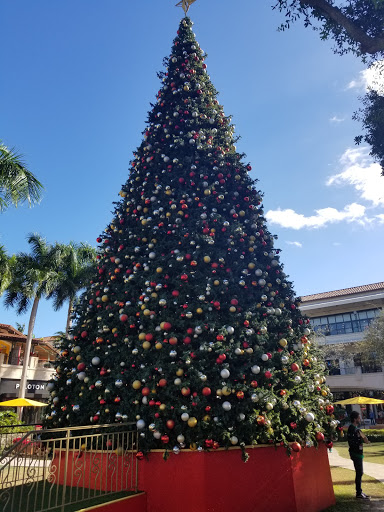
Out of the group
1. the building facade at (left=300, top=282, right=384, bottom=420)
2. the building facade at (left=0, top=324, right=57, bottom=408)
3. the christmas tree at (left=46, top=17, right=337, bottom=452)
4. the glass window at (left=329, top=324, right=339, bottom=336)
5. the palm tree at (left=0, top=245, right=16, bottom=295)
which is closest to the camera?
the christmas tree at (left=46, top=17, right=337, bottom=452)

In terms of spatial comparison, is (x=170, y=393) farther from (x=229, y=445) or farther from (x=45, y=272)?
(x=45, y=272)

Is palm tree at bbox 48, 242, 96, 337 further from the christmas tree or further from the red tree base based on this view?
the red tree base

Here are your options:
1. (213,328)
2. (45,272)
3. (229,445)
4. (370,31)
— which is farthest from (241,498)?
(45,272)

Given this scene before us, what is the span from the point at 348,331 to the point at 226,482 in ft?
114

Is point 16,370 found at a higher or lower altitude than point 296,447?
higher

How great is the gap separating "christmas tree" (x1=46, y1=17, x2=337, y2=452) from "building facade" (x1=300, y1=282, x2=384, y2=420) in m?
28.3

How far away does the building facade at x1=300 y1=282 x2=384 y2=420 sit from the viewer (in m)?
35.1

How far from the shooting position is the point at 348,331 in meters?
36.9

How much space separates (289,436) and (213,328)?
2.22m

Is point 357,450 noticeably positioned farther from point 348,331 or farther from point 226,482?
point 348,331

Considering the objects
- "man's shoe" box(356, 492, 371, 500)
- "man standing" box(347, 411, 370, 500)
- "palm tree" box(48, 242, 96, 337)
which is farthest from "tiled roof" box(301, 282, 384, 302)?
"man's shoe" box(356, 492, 371, 500)

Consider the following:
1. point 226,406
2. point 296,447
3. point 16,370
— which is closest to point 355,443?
point 296,447

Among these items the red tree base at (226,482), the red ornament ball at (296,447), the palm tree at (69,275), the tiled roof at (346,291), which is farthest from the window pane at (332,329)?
the red ornament ball at (296,447)

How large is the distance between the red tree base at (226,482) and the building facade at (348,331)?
96.0 ft
